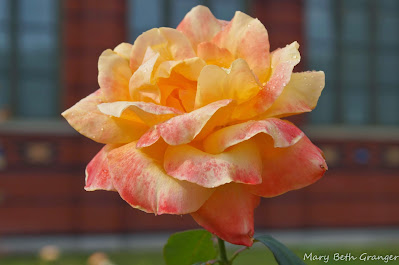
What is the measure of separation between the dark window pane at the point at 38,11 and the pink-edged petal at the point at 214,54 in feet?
21.8

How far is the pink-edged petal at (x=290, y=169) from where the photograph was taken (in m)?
0.46

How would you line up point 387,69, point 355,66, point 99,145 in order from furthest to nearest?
point 387,69 < point 355,66 < point 99,145

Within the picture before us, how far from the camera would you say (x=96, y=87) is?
668 cm

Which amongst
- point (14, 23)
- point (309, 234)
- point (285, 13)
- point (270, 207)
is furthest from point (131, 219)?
point (285, 13)

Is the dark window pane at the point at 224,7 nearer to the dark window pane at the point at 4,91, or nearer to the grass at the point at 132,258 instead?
the dark window pane at the point at 4,91

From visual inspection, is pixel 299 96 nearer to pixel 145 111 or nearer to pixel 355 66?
pixel 145 111

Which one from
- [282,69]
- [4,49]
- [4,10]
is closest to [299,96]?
[282,69]

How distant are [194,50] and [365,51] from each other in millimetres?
7670

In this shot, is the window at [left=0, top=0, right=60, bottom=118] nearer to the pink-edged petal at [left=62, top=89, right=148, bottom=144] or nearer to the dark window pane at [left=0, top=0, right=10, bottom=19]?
the dark window pane at [left=0, top=0, right=10, bottom=19]

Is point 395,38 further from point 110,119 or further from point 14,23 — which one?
point 110,119

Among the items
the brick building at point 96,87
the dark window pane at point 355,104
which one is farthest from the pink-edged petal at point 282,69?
the dark window pane at point 355,104

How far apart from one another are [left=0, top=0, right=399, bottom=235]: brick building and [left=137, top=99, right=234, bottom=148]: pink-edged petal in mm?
6242

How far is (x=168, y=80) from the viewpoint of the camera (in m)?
0.52

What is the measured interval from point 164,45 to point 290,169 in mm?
165
